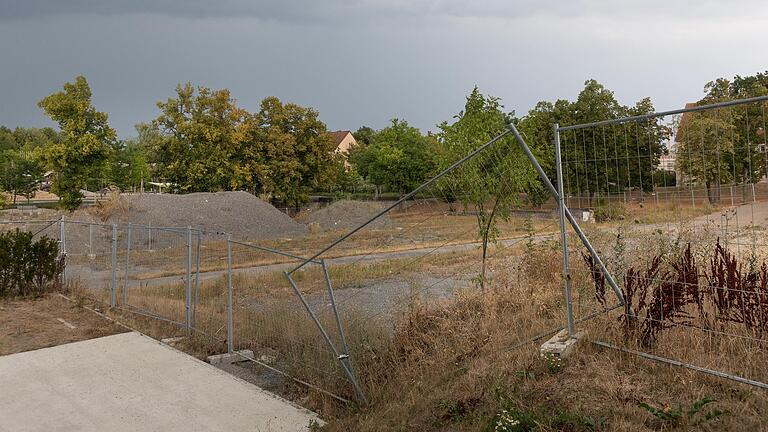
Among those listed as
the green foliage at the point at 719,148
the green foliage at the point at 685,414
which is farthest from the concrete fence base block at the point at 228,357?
the green foliage at the point at 719,148

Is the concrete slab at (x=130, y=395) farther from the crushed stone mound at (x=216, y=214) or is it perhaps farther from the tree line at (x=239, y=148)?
the crushed stone mound at (x=216, y=214)

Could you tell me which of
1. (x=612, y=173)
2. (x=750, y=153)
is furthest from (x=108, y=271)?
(x=750, y=153)

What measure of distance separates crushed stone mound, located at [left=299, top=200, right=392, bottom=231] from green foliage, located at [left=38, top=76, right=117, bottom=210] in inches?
563

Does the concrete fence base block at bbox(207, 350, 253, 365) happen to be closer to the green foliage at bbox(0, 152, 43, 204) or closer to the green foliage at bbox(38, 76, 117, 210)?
the green foliage at bbox(38, 76, 117, 210)

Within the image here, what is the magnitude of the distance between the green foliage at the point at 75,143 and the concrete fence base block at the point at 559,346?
125 feet

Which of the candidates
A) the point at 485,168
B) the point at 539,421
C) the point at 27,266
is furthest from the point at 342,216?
the point at 539,421

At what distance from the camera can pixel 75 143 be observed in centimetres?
3778

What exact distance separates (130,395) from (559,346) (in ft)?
14.9

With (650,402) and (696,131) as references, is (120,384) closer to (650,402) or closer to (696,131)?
(650,402)

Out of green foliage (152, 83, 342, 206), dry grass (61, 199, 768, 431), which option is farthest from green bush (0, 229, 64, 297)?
green foliage (152, 83, 342, 206)

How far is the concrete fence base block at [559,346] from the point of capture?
5.24m

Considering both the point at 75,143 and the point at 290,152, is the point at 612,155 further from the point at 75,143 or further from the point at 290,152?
the point at 290,152

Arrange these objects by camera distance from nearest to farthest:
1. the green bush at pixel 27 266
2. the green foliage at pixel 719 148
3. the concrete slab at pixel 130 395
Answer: the green foliage at pixel 719 148
the concrete slab at pixel 130 395
the green bush at pixel 27 266

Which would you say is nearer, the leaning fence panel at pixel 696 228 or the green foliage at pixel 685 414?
the green foliage at pixel 685 414
